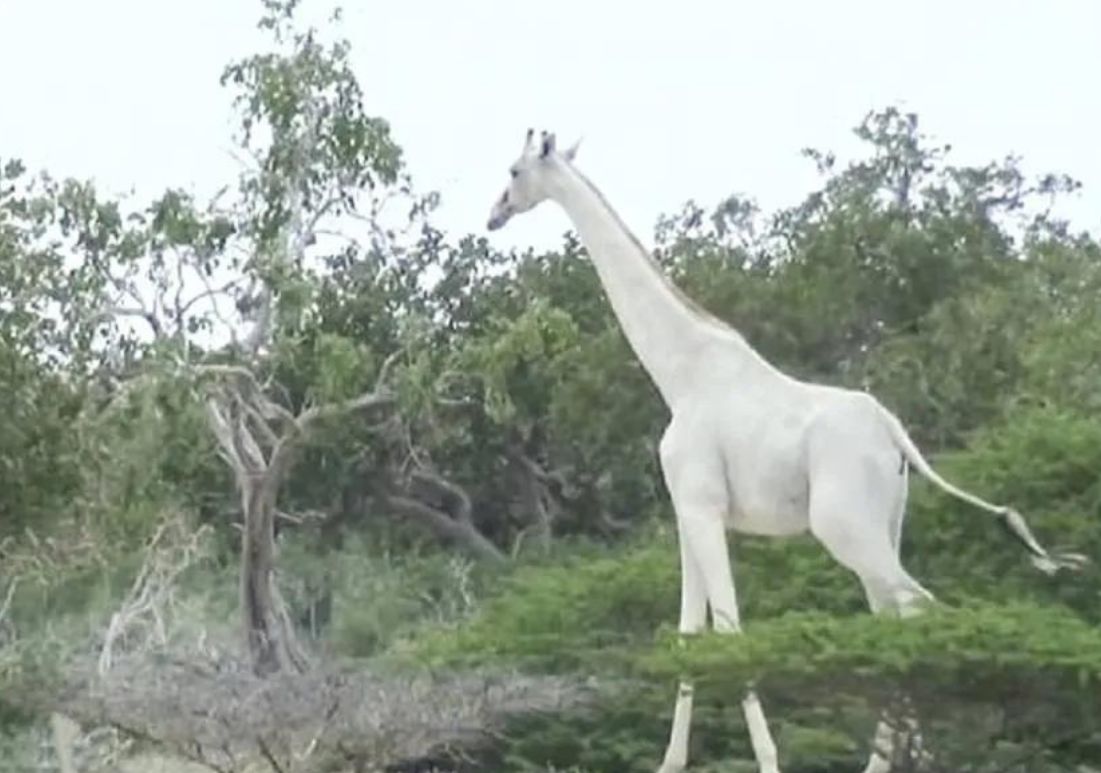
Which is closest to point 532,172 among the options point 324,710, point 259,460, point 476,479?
point 324,710

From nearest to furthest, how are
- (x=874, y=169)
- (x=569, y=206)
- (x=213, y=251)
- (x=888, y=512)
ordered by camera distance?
(x=888, y=512) < (x=569, y=206) < (x=213, y=251) < (x=874, y=169)

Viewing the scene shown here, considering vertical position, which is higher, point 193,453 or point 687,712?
point 193,453

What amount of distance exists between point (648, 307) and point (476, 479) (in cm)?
1412

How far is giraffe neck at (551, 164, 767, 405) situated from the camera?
7516mm

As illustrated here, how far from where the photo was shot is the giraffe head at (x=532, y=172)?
26.0ft

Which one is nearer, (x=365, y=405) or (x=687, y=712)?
(x=687, y=712)

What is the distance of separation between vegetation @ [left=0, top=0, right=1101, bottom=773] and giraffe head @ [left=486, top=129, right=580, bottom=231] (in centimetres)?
153

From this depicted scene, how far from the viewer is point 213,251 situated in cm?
1472

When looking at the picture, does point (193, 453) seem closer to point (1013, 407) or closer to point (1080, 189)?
point (1013, 407)

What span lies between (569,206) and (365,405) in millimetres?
7230

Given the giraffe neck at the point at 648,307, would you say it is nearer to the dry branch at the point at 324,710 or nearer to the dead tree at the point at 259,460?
the dry branch at the point at 324,710

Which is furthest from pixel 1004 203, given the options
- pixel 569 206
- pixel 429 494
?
pixel 569 206

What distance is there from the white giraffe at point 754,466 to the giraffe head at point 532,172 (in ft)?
1.48

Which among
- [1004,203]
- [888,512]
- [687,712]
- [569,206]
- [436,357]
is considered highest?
[1004,203]
